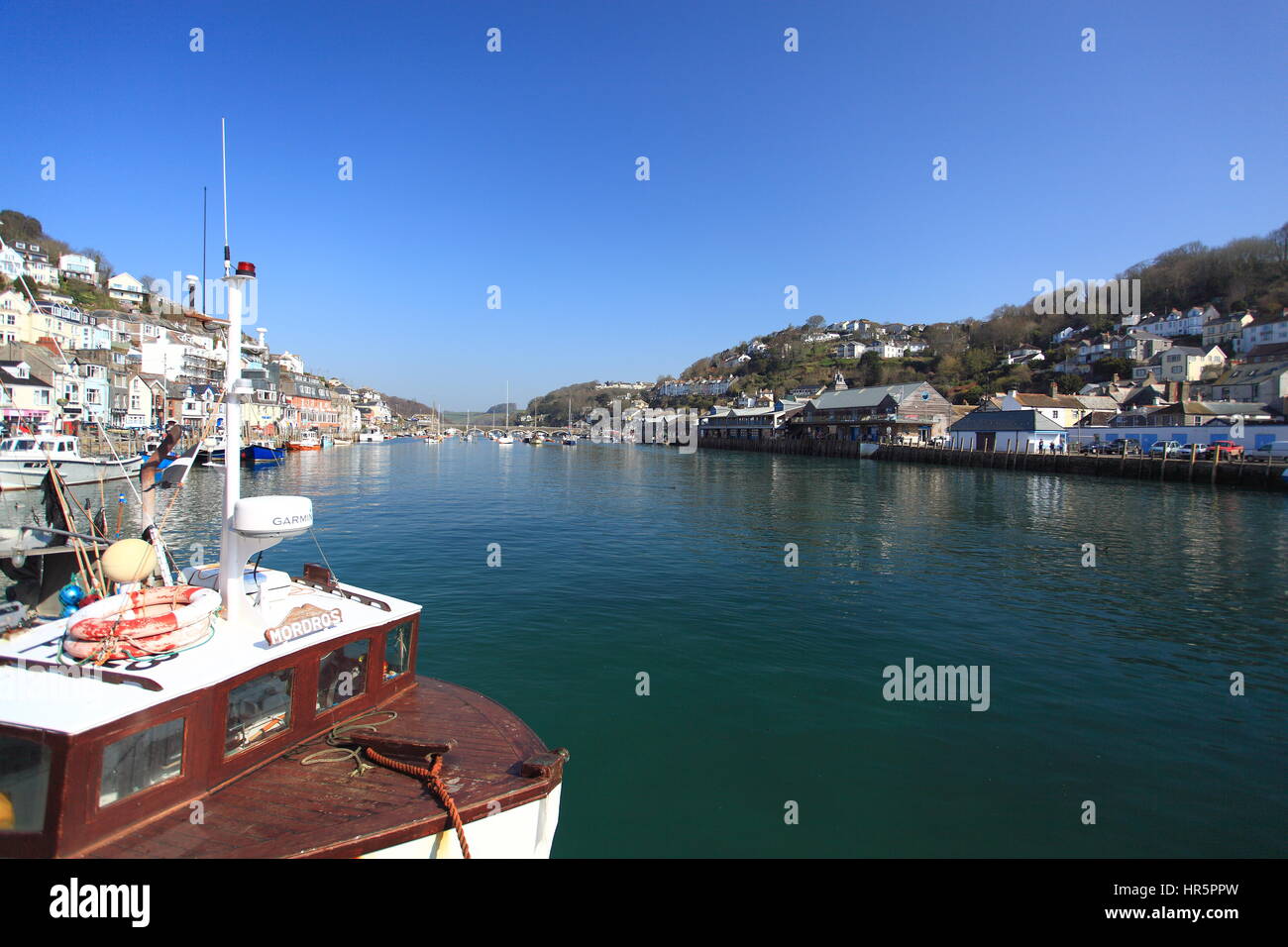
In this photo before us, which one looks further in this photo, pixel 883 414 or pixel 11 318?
pixel 883 414

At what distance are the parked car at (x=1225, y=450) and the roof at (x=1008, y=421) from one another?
620 inches

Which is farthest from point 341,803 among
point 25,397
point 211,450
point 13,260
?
point 211,450

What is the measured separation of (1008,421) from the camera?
260 feet

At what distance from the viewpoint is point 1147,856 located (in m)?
7.84

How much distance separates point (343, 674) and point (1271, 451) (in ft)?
274

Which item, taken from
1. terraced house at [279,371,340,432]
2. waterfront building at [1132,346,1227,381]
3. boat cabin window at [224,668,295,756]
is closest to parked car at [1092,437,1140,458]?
waterfront building at [1132,346,1227,381]

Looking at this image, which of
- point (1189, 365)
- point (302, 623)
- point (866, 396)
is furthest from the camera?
point (866, 396)

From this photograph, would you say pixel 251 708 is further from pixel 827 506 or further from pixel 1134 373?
pixel 1134 373

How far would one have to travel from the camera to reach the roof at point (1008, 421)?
7612cm

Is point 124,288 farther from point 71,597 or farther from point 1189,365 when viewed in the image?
point 1189,365

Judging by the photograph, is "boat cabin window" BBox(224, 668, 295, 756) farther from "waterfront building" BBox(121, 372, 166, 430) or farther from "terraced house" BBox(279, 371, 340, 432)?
"terraced house" BBox(279, 371, 340, 432)

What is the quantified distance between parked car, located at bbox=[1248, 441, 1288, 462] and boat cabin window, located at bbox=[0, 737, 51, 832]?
8073cm
